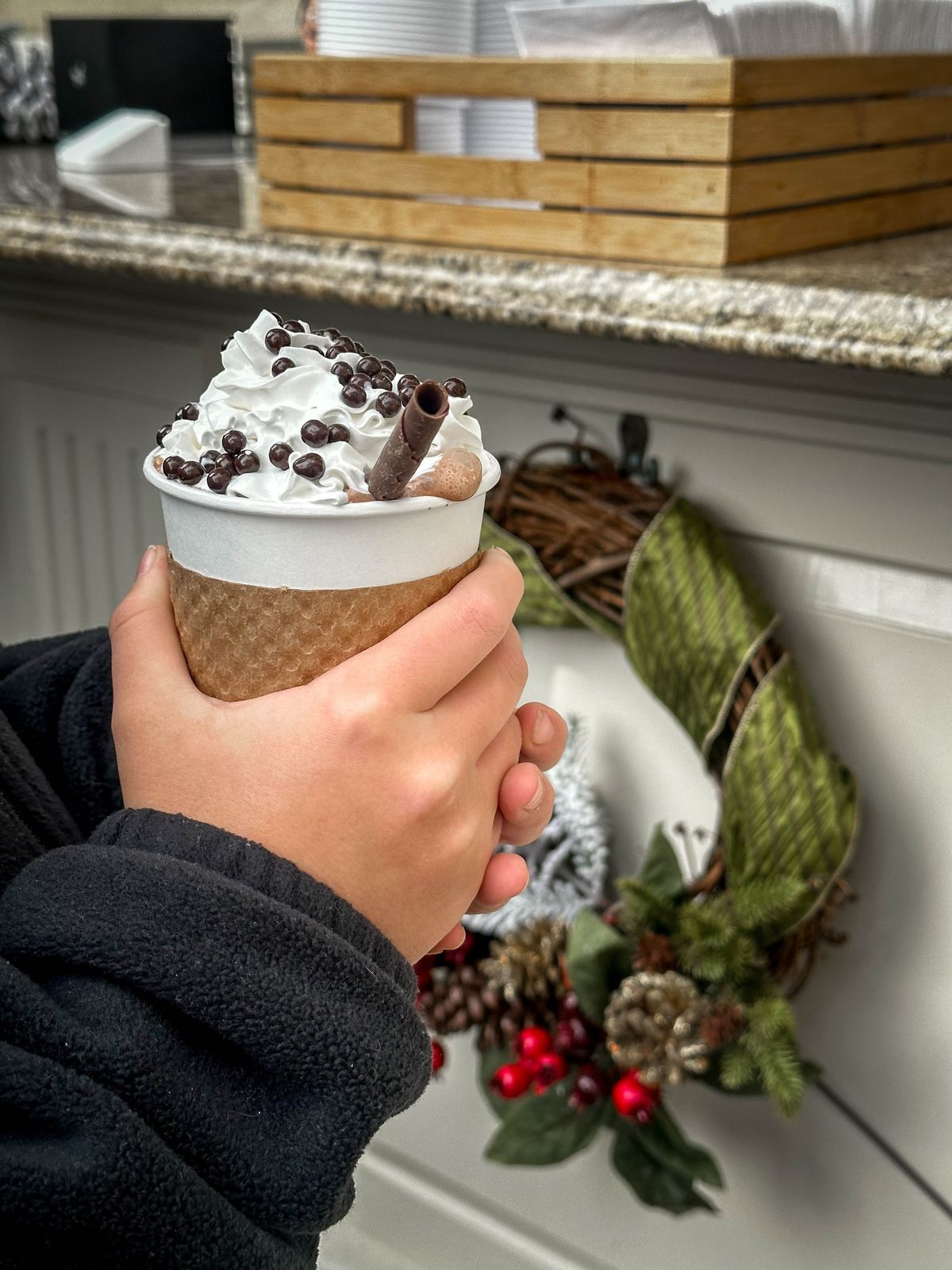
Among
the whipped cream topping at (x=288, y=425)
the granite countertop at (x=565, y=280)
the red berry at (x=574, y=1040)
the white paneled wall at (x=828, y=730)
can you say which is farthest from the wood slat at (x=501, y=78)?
the red berry at (x=574, y=1040)

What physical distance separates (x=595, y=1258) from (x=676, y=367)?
0.84m

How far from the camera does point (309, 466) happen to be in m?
0.44

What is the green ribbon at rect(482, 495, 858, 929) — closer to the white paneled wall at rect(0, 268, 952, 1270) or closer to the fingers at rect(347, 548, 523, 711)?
the white paneled wall at rect(0, 268, 952, 1270)

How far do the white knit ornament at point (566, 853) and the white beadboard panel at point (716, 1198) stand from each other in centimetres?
21

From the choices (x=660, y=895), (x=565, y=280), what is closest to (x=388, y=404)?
(x=565, y=280)

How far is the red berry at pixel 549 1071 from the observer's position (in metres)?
0.98

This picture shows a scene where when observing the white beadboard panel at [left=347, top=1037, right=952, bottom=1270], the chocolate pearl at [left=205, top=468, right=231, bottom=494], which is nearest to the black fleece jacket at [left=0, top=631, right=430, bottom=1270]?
the chocolate pearl at [left=205, top=468, right=231, bottom=494]

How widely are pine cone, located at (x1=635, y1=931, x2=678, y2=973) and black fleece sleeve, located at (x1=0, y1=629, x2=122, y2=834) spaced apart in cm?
48

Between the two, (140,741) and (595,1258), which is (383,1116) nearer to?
(140,741)

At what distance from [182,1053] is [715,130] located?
0.63m

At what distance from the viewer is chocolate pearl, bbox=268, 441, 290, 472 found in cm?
44

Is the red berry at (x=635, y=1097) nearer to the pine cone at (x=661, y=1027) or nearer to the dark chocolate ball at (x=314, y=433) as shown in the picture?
the pine cone at (x=661, y=1027)

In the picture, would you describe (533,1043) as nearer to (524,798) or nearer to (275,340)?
(524,798)

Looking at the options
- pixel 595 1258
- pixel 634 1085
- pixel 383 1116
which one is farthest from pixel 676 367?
pixel 595 1258
